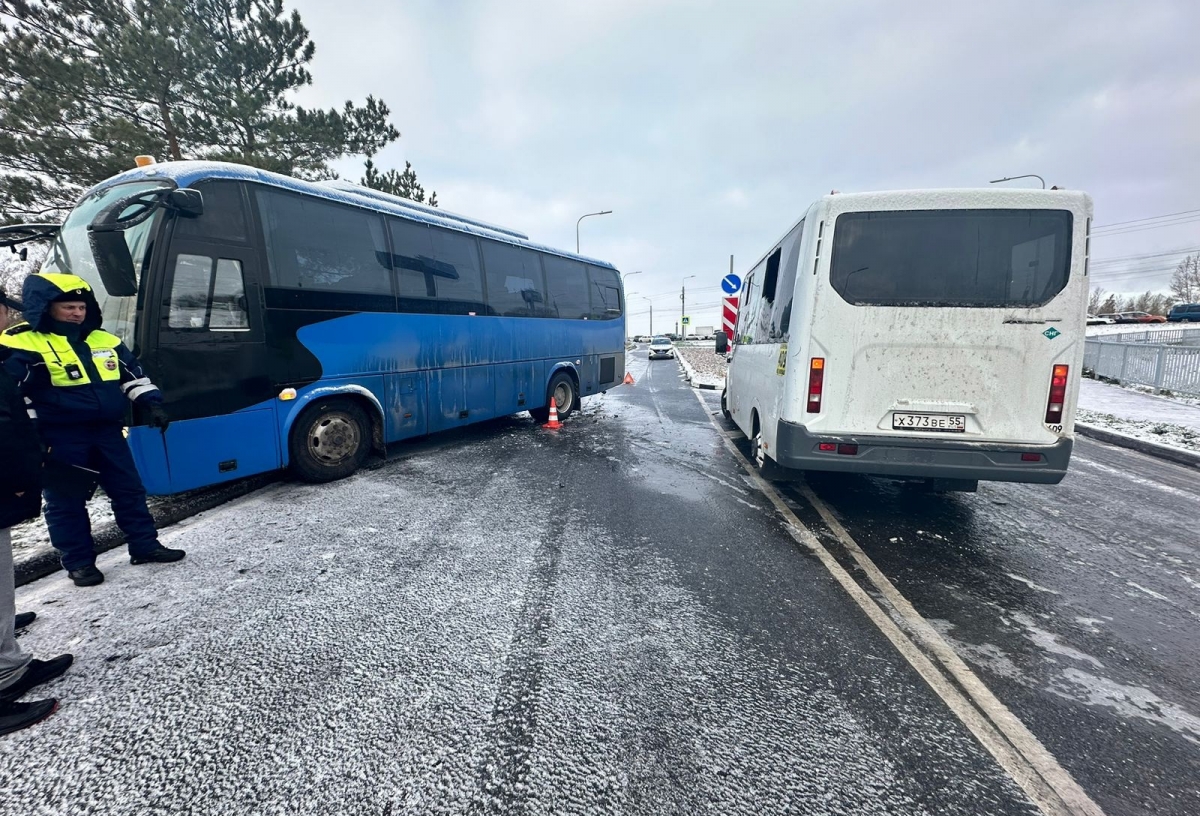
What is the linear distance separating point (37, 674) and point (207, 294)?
3269 mm

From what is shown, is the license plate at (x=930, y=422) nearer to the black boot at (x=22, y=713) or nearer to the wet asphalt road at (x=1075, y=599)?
the wet asphalt road at (x=1075, y=599)

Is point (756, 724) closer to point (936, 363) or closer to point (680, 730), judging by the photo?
point (680, 730)

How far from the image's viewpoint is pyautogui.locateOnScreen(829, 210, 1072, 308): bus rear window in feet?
12.1

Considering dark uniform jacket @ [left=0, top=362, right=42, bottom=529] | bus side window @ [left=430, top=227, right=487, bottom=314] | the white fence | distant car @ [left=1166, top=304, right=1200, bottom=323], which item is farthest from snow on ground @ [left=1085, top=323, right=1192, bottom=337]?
dark uniform jacket @ [left=0, top=362, right=42, bottom=529]

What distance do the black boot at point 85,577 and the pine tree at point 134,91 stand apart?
14681mm

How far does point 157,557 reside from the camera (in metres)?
3.49

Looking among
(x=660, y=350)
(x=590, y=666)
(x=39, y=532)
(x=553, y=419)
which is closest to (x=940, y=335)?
(x=590, y=666)

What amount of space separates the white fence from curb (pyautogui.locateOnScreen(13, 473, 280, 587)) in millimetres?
19318

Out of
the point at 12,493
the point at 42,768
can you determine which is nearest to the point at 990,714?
the point at 42,768

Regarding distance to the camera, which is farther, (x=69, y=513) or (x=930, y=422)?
(x=930, y=422)

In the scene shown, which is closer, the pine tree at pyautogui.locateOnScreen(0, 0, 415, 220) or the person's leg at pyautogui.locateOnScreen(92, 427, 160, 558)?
the person's leg at pyautogui.locateOnScreen(92, 427, 160, 558)

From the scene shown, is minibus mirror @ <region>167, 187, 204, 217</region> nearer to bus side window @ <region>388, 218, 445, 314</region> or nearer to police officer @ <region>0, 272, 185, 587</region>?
police officer @ <region>0, 272, 185, 587</region>

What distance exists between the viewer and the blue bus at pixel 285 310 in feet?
13.5

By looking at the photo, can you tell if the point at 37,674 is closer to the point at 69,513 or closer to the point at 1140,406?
the point at 69,513
